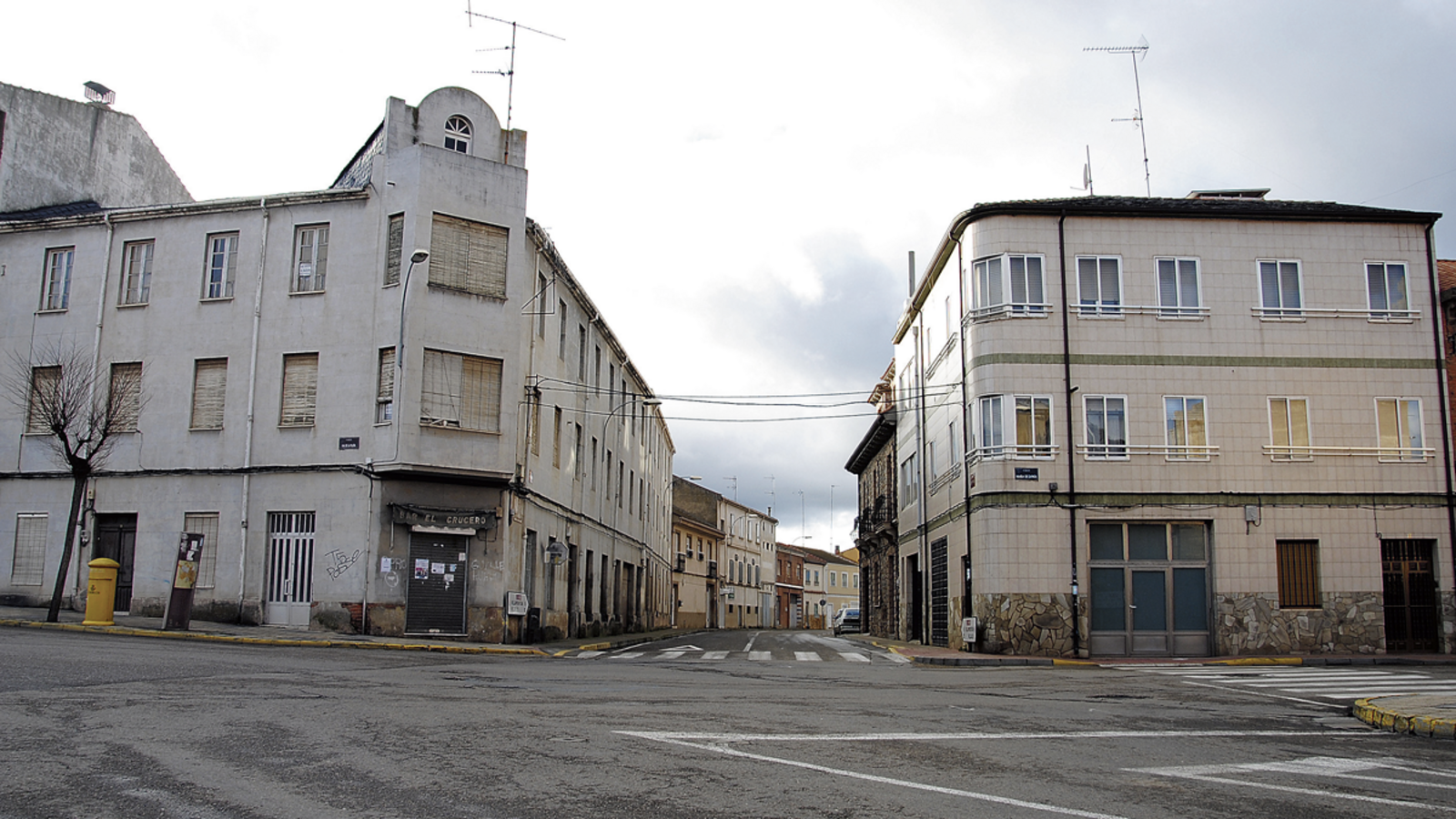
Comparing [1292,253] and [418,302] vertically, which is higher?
[1292,253]

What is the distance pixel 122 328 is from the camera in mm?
25625

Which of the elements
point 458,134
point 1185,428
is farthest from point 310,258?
point 1185,428

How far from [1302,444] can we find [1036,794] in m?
21.2

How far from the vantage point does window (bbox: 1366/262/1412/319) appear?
2477cm

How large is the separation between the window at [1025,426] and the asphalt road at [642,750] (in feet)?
35.3

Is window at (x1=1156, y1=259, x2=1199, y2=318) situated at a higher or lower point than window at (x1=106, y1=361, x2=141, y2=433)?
higher

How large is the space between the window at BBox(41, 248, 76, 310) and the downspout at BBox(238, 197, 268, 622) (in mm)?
5492

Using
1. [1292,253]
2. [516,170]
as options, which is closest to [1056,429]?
[1292,253]

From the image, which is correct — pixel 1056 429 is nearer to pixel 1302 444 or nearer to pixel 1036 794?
pixel 1302 444

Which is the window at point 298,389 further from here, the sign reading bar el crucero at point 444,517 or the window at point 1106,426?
the window at point 1106,426

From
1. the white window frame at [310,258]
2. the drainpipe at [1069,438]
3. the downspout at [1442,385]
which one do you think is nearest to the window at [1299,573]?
the downspout at [1442,385]

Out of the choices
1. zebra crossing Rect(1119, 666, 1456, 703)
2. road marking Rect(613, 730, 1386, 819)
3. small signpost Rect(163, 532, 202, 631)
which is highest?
small signpost Rect(163, 532, 202, 631)

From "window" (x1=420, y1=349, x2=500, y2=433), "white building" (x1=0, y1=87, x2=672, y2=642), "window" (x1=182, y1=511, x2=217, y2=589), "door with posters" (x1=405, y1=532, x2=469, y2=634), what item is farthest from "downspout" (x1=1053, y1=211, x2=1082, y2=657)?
"window" (x1=182, y1=511, x2=217, y2=589)

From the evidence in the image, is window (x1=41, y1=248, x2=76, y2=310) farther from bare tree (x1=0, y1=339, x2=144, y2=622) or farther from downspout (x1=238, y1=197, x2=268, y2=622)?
downspout (x1=238, y1=197, x2=268, y2=622)
